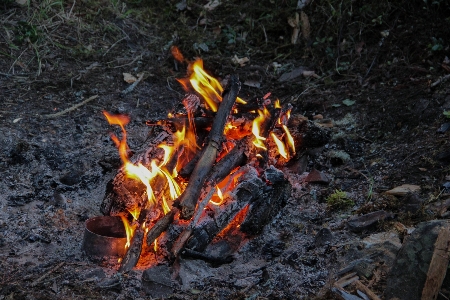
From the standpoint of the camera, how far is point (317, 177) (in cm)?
457

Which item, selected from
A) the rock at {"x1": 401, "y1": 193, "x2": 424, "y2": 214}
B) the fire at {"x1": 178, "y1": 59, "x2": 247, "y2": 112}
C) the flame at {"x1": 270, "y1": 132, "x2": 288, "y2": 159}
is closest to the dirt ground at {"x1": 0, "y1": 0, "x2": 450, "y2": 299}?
the rock at {"x1": 401, "y1": 193, "x2": 424, "y2": 214}

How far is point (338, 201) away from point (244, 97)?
2.40 m

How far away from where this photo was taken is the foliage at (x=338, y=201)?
162 inches

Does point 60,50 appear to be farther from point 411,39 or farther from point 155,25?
point 411,39

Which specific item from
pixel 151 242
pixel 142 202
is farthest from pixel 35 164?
pixel 151 242

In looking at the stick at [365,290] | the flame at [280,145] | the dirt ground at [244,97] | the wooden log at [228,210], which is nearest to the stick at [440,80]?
the dirt ground at [244,97]

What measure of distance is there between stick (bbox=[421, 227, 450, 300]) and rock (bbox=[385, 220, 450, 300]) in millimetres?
26

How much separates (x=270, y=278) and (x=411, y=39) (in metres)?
3.88

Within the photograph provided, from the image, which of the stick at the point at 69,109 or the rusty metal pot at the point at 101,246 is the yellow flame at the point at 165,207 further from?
the stick at the point at 69,109

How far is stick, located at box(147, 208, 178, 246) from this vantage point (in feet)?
11.7

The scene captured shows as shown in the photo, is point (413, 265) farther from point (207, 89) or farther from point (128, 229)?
point (207, 89)

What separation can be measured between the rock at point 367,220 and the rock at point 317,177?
29.8 inches

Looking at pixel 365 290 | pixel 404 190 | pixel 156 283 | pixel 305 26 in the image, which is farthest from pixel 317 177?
pixel 305 26

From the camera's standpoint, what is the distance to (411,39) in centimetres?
603
